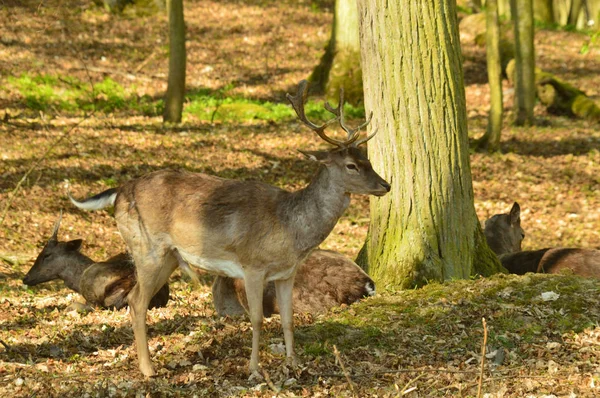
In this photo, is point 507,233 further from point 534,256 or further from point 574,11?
point 574,11

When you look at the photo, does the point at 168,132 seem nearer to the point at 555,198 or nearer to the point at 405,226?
the point at 555,198

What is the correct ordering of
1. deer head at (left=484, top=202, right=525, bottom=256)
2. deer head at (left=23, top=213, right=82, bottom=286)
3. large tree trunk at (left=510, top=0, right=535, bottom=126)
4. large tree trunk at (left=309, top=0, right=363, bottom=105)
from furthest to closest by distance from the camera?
1. large tree trunk at (left=309, top=0, right=363, bottom=105)
2. large tree trunk at (left=510, top=0, right=535, bottom=126)
3. deer head at (left=484, top=202, right=525, bottom=256)
4. deer head at (left=23, top=213, right=82, bottom=286)

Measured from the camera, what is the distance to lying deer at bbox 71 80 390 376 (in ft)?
22.2

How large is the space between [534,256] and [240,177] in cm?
582

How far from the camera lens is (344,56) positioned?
20.1 metres

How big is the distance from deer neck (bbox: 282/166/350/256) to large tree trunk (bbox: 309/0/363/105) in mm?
12999

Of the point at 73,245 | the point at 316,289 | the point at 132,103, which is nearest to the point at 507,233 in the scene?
the point at 316,289

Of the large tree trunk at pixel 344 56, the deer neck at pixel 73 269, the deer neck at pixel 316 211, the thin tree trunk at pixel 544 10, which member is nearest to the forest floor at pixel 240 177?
the deer neck at pixel 73 269

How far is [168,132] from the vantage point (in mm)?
16359

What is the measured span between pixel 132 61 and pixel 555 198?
483 inches

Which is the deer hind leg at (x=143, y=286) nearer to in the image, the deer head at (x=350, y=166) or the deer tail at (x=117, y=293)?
the deer head at (x=350, y=166)

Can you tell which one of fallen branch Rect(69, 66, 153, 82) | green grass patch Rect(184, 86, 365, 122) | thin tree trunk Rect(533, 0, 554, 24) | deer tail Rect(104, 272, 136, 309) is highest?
thin tree trunk Rect(533, 0, 554, 24)

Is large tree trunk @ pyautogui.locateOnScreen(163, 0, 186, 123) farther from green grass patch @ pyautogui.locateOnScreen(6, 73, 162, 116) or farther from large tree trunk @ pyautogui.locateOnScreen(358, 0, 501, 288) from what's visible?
large tree trunk @ pyautogui.locateOnScreen(358, 0, 501, 288)

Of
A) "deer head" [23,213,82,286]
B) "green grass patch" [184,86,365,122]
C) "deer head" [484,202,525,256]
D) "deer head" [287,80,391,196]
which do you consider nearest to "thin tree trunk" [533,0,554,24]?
"green grass patch" [184,86,365,122]
